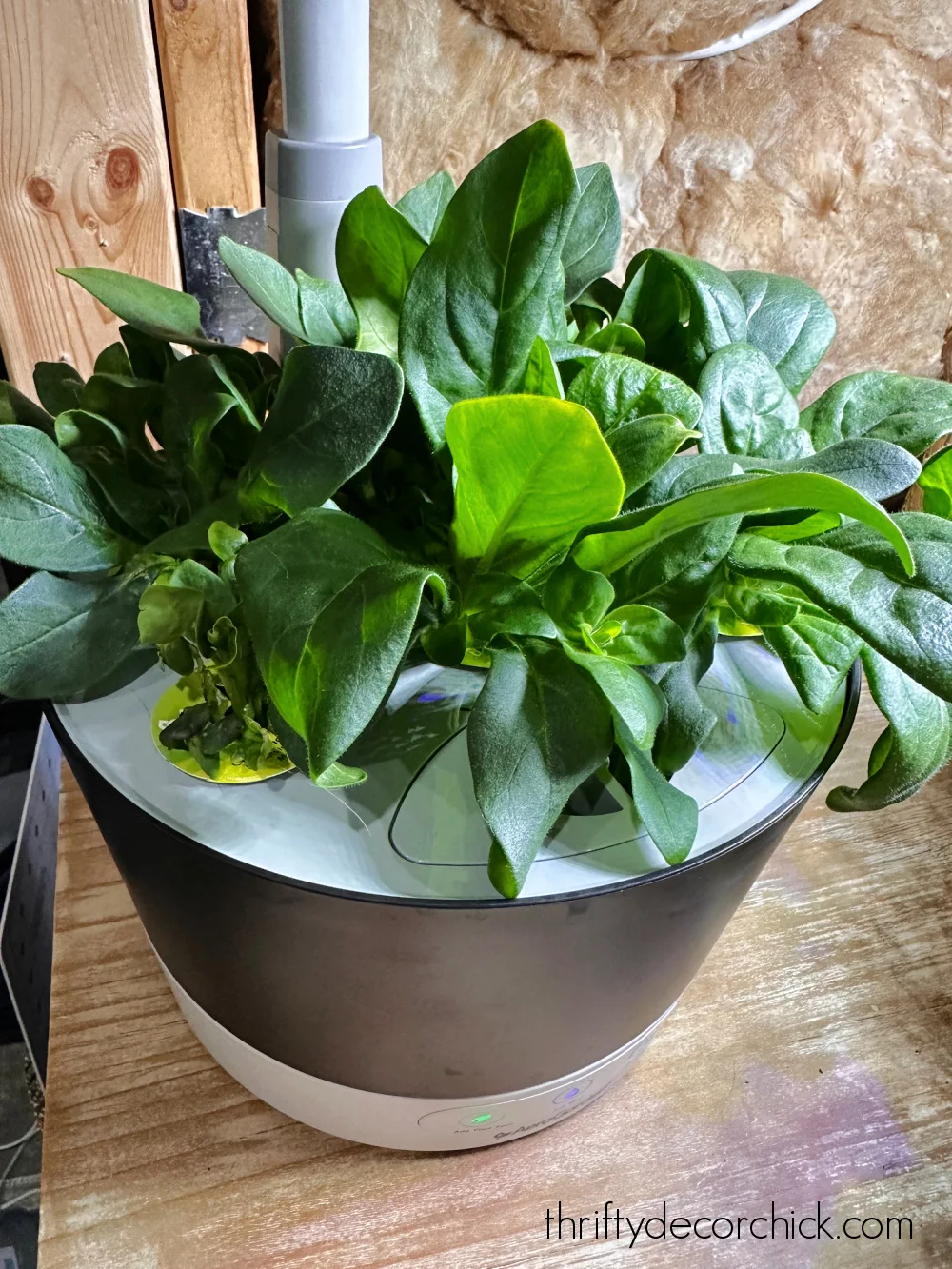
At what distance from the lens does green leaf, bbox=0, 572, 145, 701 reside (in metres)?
0.36

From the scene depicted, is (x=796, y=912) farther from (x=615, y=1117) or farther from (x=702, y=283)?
(x=702, y=283)

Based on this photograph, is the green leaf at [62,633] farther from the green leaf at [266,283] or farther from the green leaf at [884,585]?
the green leaf at [884,585]

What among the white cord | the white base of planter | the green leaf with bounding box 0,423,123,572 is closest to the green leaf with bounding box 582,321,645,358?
the green leaf with bounding box 0,423,123,572

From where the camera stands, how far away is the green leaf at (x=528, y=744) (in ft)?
1.02

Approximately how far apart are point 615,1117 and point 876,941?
215 millimetres

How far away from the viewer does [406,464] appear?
392 mm

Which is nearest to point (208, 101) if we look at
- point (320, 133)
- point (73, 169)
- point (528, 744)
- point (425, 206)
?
point (73, 169)

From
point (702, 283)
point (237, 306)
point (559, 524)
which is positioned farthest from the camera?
point (237, 306)

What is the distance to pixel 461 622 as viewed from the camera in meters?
0.34

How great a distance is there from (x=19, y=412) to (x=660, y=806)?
0.30 meters

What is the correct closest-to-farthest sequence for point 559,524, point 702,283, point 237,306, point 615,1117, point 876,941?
point 559,524 < point 702,283 < point 615,1117 < point 876,941 < point 237,306

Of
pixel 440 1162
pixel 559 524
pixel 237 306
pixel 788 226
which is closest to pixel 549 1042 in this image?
pixel 440 1162

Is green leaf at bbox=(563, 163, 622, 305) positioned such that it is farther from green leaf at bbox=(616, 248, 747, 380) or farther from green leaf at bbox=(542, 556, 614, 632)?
green leaf at bbox=(542, 556, 614, 632)

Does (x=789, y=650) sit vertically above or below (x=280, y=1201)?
above
